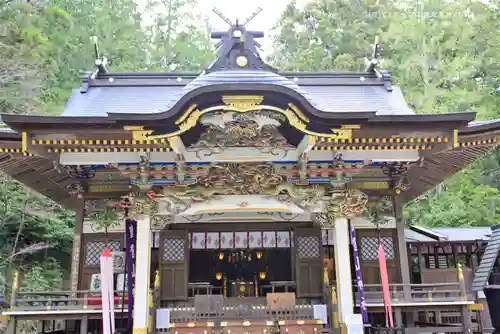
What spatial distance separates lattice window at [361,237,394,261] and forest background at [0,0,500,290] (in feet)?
30.0

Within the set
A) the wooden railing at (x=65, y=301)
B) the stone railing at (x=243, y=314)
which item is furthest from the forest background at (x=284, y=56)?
the stone railing at (x=243, y=314)

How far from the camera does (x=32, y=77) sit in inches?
601

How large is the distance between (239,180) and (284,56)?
2357 centimetres

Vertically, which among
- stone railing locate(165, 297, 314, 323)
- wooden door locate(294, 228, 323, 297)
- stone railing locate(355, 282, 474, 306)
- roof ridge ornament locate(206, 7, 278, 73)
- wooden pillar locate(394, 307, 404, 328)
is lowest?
wooden pillar locate(394, 307, 404, 328)

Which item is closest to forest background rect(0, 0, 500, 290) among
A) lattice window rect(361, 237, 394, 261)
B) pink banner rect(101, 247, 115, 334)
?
pink banner rect(101, 247, 115, 334)

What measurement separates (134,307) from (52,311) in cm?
184

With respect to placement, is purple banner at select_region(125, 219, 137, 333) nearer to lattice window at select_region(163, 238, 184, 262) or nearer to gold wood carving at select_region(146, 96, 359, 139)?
lattice window at select_region(163, 238, 184, 262)

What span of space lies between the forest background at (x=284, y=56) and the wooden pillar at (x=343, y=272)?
9321 mm

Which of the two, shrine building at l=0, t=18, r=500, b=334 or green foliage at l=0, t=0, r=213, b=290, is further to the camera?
green foliage at l=0, t=0, r=213, b=290

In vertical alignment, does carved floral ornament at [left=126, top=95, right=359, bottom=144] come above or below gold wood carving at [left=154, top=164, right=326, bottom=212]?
above

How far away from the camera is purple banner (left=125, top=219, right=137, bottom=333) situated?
847cm

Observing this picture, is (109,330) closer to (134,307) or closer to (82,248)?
(134,307)

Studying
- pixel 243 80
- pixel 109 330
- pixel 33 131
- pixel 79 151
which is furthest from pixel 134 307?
pixel 243 80

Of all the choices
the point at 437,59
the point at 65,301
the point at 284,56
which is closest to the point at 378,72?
the point at 65,301
